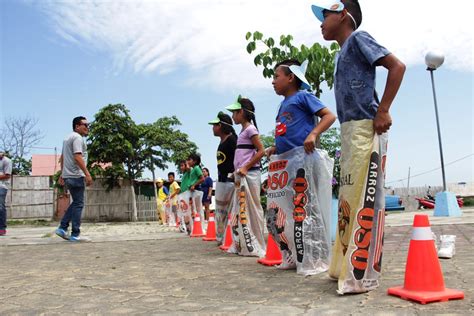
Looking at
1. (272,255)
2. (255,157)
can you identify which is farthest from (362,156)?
(255,157)

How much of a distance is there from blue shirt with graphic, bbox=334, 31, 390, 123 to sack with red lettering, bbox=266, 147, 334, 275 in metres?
0.75

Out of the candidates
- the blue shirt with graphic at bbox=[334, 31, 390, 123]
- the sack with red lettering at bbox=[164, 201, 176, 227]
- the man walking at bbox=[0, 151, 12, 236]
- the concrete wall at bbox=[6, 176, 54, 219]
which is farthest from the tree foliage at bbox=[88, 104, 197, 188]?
the blue shirt with graphic at bbox=[334, 31, 390, 123]

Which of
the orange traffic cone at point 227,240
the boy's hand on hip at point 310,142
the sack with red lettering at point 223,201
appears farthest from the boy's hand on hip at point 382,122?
the orange traffic cone at point 227,240

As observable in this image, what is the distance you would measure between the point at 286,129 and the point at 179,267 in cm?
172

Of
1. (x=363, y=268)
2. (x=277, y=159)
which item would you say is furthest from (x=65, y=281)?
(x=363, y=268)

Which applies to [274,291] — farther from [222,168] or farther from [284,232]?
[222,168]

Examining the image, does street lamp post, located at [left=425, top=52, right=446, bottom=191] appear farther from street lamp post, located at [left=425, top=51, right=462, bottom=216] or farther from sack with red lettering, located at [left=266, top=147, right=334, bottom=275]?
sack with red lettering, located at [left=266, top=147, right=334, bottom=275]

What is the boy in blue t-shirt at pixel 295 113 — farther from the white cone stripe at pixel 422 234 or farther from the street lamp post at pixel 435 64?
the street lamp post at pixel 435 64

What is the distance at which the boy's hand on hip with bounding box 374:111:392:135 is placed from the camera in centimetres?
290

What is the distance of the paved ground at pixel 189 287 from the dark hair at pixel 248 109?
65.8 inches

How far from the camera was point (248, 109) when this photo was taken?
550 centimetres

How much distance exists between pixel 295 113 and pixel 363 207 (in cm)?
134

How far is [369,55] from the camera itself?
296cm

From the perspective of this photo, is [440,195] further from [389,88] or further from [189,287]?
[189,287]
